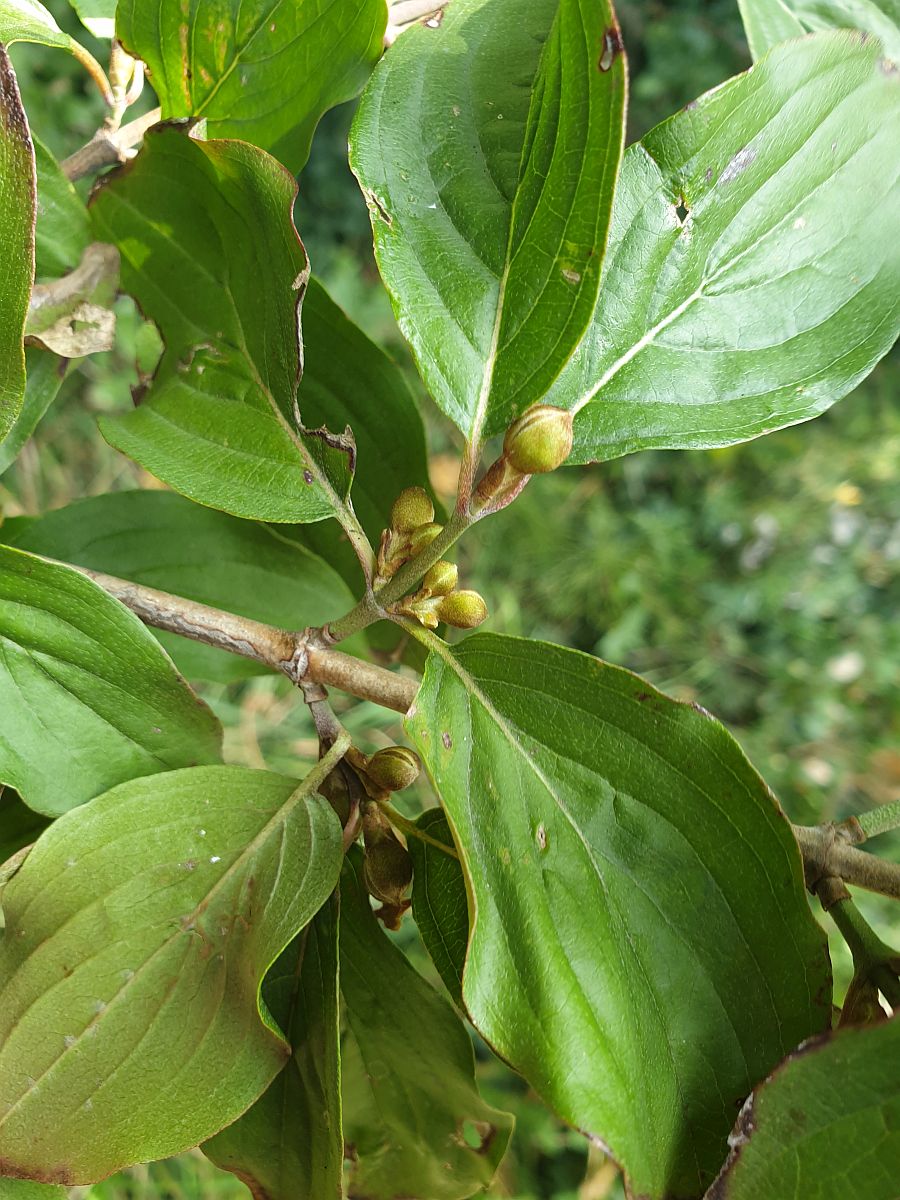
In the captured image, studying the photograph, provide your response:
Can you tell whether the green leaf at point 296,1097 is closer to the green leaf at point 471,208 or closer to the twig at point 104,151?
the green leaf at point 471,208

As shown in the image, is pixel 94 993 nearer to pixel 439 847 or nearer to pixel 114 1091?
pixel 114 1091

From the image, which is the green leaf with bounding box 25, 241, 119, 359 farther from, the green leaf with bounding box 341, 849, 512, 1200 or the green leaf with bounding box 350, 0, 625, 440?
the green leaf with bounding box 341, 849, 512, 1200

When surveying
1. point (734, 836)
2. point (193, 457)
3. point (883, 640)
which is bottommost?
point (883, 640)

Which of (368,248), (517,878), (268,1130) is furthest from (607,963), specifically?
(368,248)

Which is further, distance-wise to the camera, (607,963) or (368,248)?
(368,248)

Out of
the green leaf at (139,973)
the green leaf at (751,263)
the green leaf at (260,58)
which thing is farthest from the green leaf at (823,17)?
the green leaf at (139,973)

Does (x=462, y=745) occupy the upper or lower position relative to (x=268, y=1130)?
upper

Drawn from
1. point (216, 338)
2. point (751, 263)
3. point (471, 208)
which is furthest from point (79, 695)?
point (751, 263)
